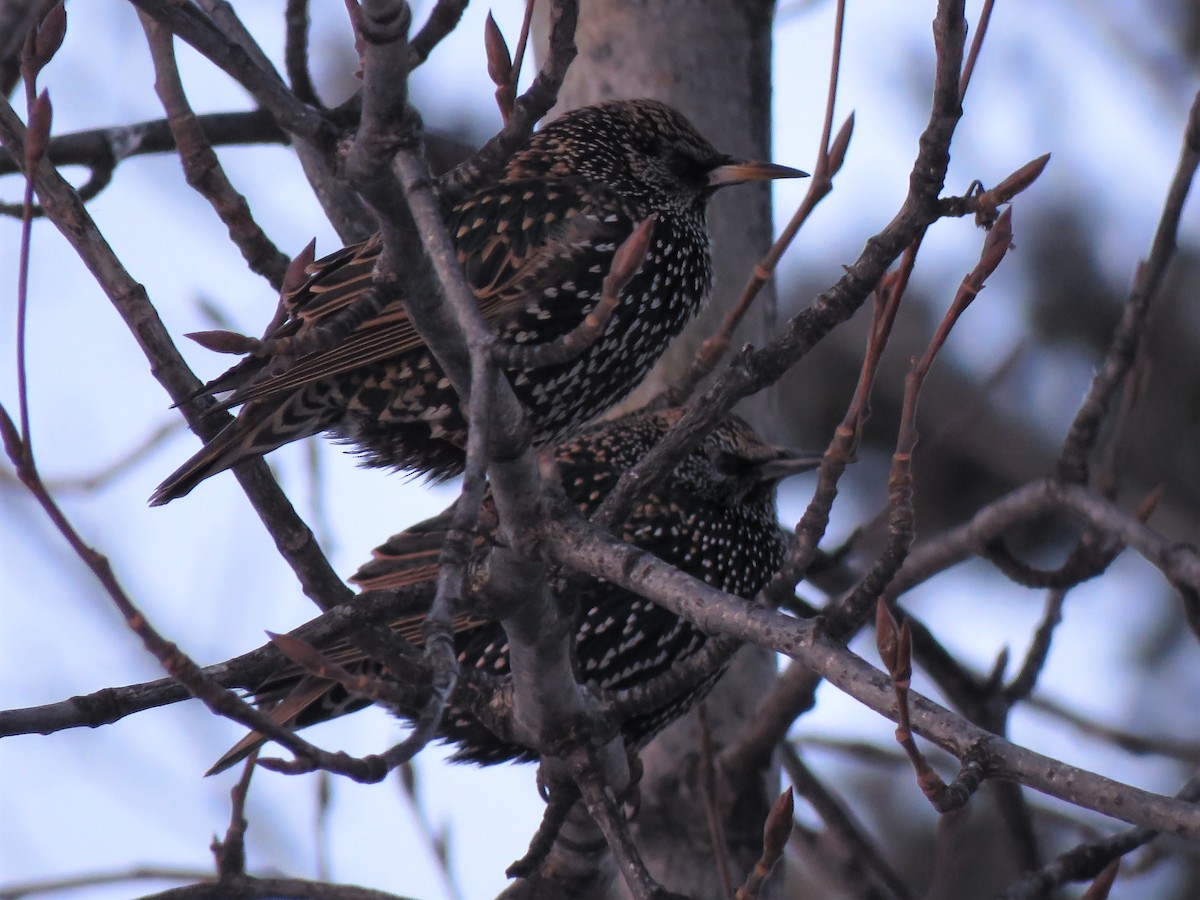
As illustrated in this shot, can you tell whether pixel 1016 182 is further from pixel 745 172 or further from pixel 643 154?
pixel 643 154

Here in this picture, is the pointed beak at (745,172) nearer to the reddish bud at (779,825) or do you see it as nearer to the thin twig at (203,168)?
the thin twig at (203,168)

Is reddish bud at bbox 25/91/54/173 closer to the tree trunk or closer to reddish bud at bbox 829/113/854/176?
reddish bud at bbox 829/113/854/176

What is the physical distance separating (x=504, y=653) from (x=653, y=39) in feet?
5.49

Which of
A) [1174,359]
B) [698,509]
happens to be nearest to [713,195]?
[698,509]

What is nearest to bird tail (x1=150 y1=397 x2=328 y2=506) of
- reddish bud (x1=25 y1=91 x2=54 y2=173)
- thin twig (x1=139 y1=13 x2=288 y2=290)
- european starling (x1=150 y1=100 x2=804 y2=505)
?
european starling (x1=150 y1=100 x2=804 y2=505)

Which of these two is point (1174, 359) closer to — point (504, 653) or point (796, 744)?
point (796, 744)

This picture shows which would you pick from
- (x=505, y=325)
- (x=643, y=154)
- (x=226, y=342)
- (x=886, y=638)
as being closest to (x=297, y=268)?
(x=226, y=342)

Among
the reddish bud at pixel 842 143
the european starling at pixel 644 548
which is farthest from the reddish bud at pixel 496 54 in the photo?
the european starling at pixel 644 548

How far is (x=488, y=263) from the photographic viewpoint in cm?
335

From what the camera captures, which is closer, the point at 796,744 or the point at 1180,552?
the point at 1180,552

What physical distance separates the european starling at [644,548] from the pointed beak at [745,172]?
61 cm

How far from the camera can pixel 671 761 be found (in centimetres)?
390

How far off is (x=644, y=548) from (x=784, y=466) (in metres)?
0.53

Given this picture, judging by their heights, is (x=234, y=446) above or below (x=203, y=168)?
below
